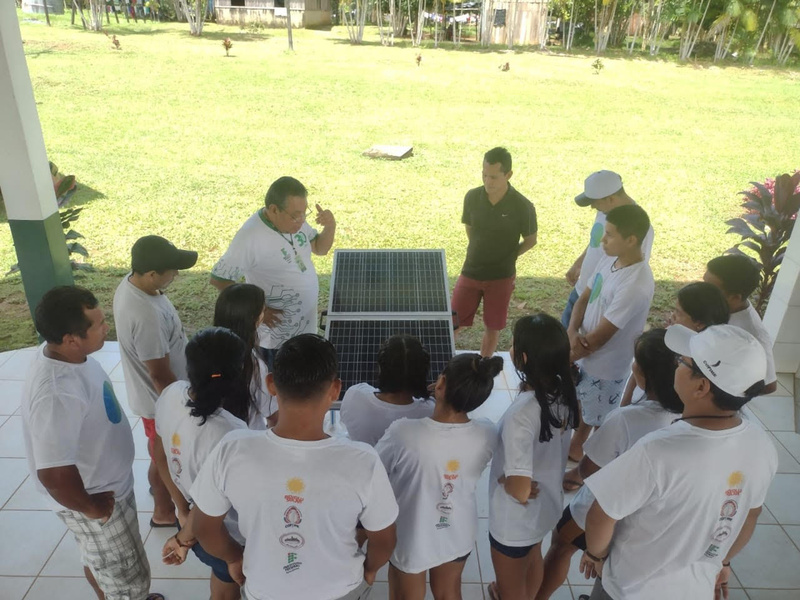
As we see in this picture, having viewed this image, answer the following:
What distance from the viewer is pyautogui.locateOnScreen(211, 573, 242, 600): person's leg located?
2.23 m

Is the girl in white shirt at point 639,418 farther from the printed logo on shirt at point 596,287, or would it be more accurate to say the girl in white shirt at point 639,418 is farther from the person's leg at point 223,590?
the person's leg at point 223,590

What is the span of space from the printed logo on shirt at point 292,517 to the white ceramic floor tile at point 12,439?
253 cm

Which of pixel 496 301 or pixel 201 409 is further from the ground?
pixel 201 409

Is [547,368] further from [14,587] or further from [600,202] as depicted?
[14,587]

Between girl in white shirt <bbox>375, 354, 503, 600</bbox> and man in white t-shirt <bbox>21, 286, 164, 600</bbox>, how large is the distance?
0.98m

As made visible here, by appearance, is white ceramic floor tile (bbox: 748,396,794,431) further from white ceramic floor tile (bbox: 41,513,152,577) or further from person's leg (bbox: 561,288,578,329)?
white ceramic floor tile (bbox: 41,513,152,577)

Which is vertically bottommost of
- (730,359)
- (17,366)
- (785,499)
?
(17,366)

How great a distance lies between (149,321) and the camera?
8.17ft

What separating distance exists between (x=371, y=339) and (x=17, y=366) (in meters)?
2.98

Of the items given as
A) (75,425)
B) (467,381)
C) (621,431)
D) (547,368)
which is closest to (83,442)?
(75,425)

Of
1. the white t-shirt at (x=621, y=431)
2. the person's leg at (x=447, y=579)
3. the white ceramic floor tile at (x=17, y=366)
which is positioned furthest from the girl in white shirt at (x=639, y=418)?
the white ceramic floor tile at (x=17, y=366)

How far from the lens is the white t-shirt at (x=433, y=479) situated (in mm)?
1920

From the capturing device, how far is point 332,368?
1656mm

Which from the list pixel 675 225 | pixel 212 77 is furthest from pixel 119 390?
pixel 212 77
